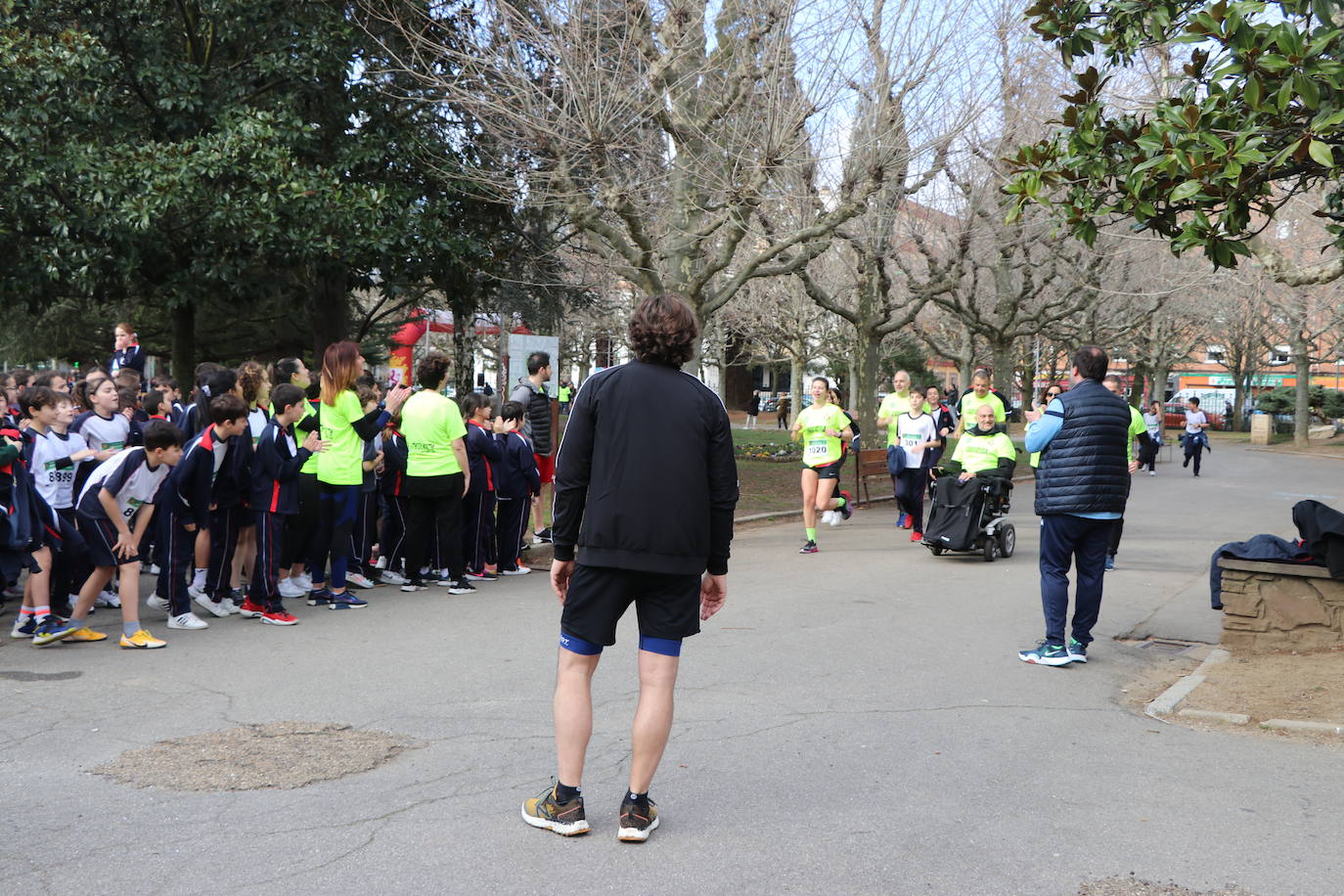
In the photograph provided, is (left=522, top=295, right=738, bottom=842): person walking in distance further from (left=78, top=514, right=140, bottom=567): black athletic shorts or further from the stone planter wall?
the stone planter wall

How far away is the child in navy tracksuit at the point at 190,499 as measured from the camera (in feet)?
25.5

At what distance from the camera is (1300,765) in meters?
5.24

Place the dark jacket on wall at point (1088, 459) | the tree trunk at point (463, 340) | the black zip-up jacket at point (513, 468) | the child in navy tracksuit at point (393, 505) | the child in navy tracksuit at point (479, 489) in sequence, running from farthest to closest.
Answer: the tree trunk at point (463, 340) → the black zip-up jacket at point (513, 468) → the child in navy tracksuit at point (479, 489) → the child in navy tracksuit at point (393, 505) → the dark jacket on wall at point (1088, 459)

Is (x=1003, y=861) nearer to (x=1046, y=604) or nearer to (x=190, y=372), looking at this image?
(x=1046, y=604)

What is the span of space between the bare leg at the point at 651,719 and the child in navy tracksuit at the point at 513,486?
20.8 ft

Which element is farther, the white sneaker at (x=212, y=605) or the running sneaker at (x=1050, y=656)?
the white sneaker at (x=212, y=605)

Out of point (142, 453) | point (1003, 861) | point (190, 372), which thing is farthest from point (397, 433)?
point (190, 372)

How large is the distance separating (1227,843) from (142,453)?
638 centimetres

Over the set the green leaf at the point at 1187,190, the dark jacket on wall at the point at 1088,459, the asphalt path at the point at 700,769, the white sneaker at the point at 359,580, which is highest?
the green leaf at the point at 1187,190

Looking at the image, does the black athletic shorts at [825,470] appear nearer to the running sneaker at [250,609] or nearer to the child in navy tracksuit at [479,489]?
the child in navy tracksuit at [479,489]

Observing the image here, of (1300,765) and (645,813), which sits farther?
(1300,765)

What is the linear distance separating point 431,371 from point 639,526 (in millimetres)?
5554

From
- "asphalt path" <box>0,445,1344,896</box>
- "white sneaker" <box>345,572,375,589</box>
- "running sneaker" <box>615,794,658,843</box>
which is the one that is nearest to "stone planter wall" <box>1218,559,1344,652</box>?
"asphalt path" <box>0,445,1344,896</box>

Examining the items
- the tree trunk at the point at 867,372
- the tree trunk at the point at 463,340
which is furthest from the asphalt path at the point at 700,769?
the tree trunk at the point at 867,372
